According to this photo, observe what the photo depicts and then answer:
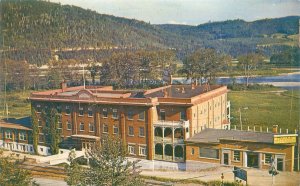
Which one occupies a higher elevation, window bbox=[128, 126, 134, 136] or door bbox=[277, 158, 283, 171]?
window bbox=[128, 126, 134, 136]

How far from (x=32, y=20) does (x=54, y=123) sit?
3245 cm

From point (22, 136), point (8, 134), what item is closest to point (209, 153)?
point (22, 136)

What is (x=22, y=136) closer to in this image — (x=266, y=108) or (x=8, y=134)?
(x=8, y=134)

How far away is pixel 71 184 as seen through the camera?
681 inches

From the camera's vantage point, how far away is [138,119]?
85.4 ft

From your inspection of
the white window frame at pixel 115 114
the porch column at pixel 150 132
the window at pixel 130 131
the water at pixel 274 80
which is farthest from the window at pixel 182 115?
the water at pixel 274 80

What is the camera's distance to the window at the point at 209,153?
78.5 ft

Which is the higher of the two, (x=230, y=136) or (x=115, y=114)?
(x=115, y=114)

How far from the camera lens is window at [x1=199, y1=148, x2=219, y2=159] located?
2394cm

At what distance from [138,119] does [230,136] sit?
6.30 metres

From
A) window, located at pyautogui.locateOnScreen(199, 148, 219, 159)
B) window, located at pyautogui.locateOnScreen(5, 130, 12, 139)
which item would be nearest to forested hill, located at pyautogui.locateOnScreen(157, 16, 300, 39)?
window, located at pyautogui.locateOnScreen(5, 130, 12, 139)

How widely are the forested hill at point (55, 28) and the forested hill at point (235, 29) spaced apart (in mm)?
20191

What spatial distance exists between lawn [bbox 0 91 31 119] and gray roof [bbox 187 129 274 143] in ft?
74.1

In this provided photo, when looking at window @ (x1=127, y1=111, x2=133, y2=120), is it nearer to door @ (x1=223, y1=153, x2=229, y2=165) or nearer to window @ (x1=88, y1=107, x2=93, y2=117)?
window @ (x1=88, y1=107, x2=93, y2=117)
